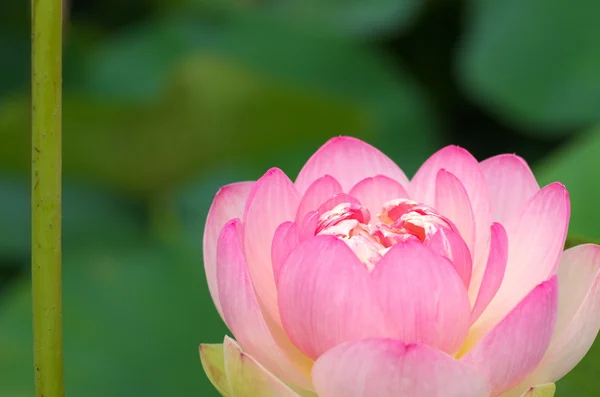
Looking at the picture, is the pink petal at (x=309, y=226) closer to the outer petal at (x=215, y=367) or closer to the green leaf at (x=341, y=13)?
the outer petal at (x=215, y=367)

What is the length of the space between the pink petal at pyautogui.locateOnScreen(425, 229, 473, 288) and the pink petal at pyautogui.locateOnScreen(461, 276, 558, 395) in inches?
2.1

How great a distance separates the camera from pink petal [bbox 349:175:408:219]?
564 millimetres

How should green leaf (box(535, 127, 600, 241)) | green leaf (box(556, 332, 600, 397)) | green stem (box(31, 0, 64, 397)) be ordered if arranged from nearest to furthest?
green stem (box(31, 0, 64, 397)) < green leaf (box(556, 332, 600, 397)) < green leaf (box(535, 127, 600, 241))

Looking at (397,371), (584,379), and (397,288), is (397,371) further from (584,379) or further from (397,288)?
(584,379)

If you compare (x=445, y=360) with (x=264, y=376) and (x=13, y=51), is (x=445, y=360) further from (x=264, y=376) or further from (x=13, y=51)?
(x=13, y=51)

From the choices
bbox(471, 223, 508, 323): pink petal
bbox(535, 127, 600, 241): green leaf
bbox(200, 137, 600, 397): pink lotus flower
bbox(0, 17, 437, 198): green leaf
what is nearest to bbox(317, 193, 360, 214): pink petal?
bbox(200, 137, 600, 397): pink lotus flower

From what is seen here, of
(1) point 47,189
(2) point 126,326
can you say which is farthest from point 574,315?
(2) point 126,326

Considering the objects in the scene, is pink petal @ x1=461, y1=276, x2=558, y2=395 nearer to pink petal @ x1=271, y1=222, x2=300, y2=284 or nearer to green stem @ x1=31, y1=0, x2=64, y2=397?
pink petal @ x1=271, y1=222, x2=300, y2=284

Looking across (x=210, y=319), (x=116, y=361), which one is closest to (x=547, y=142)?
(x=210, y=319)

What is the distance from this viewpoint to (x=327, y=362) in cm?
44

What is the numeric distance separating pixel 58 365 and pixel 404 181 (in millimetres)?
310

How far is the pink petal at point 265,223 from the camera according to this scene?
1.67 ft

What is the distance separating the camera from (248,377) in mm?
459

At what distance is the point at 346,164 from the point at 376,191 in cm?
4
